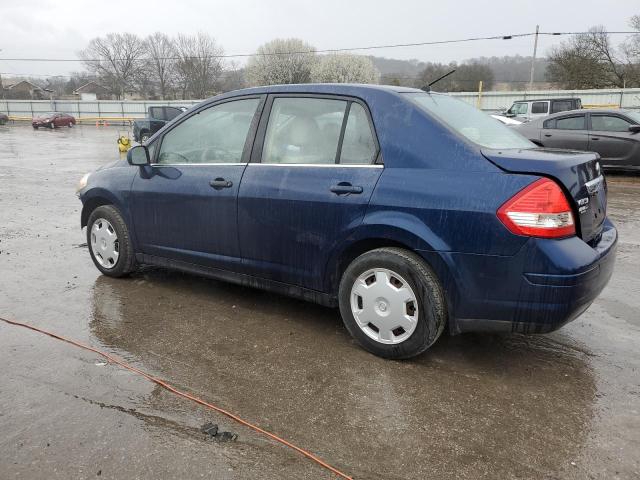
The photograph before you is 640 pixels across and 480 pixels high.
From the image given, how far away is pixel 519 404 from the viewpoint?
2.91 meters

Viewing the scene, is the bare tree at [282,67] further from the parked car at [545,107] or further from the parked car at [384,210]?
the parked car at [384,210]

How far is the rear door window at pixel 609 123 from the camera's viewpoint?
443 inches

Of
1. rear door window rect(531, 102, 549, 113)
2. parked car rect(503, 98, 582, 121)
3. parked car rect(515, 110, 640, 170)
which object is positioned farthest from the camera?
rear door window rect(531, 102, 549, 113)

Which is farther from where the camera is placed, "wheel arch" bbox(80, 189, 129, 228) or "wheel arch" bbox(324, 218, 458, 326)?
"wheel arch" bbox(80, 189, 129, 228)

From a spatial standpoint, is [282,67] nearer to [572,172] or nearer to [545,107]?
[545,107]

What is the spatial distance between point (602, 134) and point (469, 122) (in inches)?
373

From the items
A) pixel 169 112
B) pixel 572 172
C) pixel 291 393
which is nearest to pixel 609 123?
pixel 572 172

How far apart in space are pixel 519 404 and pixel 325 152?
6.49 feet

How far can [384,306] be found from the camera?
3303 mm

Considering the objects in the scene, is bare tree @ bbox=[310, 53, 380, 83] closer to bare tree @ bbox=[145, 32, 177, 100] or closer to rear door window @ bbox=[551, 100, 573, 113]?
bare tree @ bbox=[145, 32, 177, 100]

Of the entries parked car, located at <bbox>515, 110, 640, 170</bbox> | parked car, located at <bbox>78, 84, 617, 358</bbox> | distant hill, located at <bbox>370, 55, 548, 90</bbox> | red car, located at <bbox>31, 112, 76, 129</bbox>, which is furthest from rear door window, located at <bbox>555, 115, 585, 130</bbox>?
red car, located at <bbox>31, 112, 76, 129</bbox>

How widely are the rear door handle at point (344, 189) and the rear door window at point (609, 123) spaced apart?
10.2 meters

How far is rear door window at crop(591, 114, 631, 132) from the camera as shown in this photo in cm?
1126

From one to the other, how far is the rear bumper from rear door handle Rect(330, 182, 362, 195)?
0.74 metres
